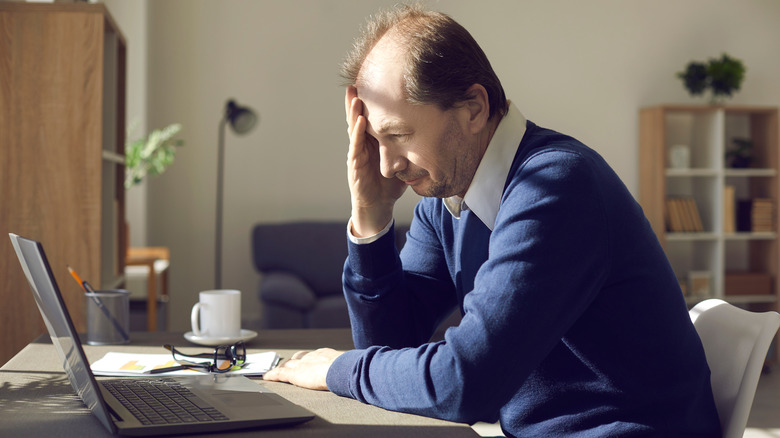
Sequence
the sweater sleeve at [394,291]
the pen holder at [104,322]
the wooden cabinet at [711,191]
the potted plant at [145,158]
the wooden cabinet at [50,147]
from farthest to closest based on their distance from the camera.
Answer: the wooden cabinet at [711,191] → the potted plant at [145,158] → the wooden cabinet at [50,147] → the pen holder at [104,322] → the sweater sleeve at [394,291]

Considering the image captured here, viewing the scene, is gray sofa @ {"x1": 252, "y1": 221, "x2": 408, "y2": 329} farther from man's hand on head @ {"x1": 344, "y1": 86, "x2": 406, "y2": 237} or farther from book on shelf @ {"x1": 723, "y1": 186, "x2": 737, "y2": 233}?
man's hand on head @ {"x1": 344, "y1": 86, "x2": 406, "y2": 237}

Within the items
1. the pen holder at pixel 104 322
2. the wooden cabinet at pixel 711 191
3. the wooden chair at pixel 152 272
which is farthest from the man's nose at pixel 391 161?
the wooden cabinet at pixel 711 191

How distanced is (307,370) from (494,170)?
392mm

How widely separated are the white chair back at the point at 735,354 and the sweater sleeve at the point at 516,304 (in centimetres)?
27

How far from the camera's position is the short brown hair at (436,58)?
106cm

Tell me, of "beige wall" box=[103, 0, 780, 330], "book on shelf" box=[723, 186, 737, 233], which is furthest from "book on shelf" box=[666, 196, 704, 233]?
"beige wall" box=[103, 0, 780, 330]

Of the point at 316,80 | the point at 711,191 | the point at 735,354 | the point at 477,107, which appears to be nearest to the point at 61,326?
the point at 477,107

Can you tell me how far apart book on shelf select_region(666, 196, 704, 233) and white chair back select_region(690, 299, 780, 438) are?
416 centimetres

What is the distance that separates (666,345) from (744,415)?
0.50ft

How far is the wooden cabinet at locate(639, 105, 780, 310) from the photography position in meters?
5.11

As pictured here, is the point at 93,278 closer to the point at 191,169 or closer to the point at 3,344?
the point at 3,344

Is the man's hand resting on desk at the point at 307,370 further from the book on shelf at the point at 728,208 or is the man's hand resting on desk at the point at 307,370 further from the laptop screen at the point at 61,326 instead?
the book on shelf at the point at 728,208

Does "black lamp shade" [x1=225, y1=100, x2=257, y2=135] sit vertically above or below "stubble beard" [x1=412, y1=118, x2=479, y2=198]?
above

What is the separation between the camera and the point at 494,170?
3.67ft
